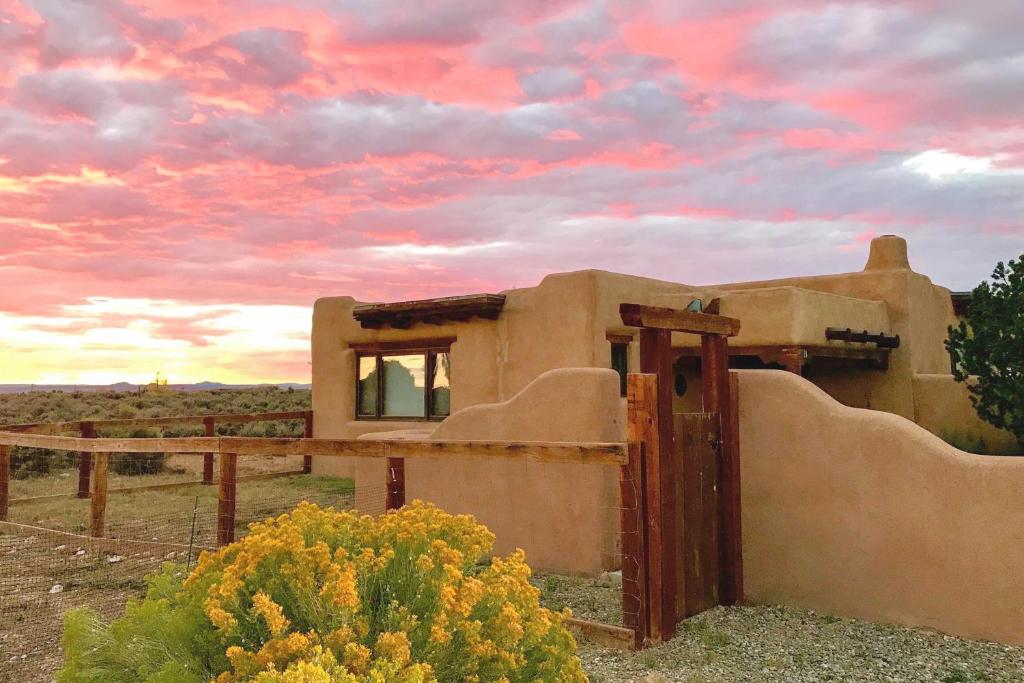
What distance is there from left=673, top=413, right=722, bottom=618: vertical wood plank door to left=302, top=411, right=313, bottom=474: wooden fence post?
12.3 m

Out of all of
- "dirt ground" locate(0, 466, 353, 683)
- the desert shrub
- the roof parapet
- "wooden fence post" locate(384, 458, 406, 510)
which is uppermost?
the roof parapet

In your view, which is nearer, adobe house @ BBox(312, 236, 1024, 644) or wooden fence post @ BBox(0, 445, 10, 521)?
adobe house @ BBox(312, 236, 1024, 644)

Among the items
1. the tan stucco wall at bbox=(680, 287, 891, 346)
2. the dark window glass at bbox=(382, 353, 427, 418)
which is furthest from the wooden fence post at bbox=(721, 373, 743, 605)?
the dark window glass at bbox=(382, 353, 427, 418)

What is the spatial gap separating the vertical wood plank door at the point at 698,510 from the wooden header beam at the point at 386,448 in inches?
31.1

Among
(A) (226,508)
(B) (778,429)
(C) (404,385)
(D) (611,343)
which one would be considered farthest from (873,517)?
(C) (404,385)

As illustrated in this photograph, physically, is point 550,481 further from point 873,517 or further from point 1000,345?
point 1000,345

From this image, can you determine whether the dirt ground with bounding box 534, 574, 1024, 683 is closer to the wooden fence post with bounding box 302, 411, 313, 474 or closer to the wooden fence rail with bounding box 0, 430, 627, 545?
A: the wooden fence rail with bounding box 0, 430, 627, 545

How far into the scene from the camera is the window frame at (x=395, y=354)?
16.4 metres

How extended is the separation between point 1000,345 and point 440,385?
9.67 metres

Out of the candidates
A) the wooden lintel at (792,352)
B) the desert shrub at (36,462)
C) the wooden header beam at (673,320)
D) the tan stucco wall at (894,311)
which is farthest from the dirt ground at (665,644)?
the desert shrub at (36,462)

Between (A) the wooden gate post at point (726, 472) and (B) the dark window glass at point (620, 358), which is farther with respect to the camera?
(B) the dark window glass at point (620, 358)

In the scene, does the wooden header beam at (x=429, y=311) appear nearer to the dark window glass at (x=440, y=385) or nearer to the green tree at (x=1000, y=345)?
the dark window glass at (x=440, y=385)

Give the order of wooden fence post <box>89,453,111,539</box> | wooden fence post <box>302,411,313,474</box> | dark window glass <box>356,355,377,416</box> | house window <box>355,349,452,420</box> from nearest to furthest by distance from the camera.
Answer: wooden fence post <box>89,453,111,539</box>, house window <box>355,349,452,420</box>, dark window glass <box>356,355,377,416</box>, wooden fence post <box>302,411,313,474</box>

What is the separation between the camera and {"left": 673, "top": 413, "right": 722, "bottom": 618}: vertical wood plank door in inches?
282
